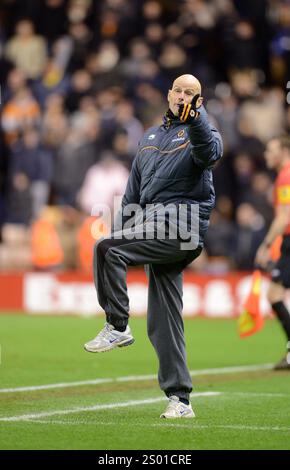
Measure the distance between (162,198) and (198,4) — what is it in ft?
44.5

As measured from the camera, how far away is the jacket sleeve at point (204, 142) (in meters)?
7.11

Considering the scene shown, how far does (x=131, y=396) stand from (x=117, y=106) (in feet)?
36.5

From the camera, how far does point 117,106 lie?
773 inches

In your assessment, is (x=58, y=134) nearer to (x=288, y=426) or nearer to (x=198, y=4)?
(x=198, y=4)

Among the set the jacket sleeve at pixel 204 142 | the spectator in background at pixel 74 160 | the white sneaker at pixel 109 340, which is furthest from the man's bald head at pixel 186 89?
the spectator in background at pixel 74 160

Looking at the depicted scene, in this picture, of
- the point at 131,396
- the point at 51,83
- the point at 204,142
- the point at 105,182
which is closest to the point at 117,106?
the point at 105,182

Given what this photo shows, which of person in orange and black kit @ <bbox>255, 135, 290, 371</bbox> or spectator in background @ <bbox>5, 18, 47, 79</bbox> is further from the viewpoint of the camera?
spectator in background @ <bbox>5, 18, 47, 79</bbox>

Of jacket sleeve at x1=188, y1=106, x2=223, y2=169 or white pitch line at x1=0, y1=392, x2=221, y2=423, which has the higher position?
jacket sleeve at x1=188, y1=106, x2=223, y2=169

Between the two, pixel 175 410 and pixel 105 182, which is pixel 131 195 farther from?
pixel 105 182

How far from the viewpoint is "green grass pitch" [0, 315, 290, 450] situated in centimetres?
688

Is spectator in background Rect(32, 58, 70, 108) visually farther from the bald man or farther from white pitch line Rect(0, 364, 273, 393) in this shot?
the bald man

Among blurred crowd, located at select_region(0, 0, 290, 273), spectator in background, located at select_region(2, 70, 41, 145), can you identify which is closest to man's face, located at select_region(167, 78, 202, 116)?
blurred crowd, located at select_region(0, 0, 290, 273)
